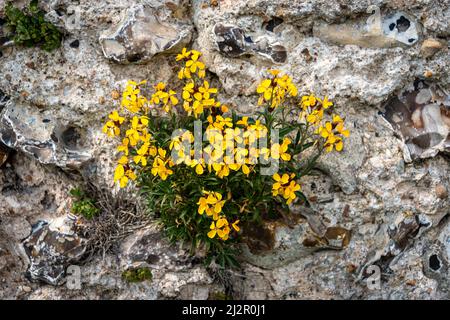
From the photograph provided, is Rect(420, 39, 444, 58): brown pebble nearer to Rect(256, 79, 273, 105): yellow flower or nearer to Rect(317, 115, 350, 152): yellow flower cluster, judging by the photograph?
Rect(317, 115, 350, 152): yellow flower cluster

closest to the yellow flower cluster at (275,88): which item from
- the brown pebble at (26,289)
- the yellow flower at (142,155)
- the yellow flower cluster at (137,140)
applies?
the yellow flower cluster at (137,140)

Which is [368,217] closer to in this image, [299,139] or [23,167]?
[299,139]

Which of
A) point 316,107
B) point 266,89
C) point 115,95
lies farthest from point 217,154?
point 115,95

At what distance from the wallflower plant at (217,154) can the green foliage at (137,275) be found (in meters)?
0.39

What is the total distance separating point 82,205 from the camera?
495cm

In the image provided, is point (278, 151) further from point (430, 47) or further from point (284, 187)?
point (430, 47)

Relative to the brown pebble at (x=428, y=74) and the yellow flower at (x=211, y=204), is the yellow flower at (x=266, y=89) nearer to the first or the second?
the yellow flower at (x=211, y=204)

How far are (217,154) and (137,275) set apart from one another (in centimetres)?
153

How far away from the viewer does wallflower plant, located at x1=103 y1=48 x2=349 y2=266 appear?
12.9 feet

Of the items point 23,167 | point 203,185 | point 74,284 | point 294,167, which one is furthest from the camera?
point 23,167

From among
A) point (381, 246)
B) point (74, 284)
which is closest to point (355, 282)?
point (381, 246)

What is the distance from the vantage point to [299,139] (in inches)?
174

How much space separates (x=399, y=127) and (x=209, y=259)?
1.87m

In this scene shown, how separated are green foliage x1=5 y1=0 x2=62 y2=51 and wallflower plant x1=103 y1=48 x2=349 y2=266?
84cm
